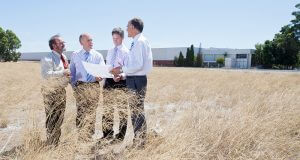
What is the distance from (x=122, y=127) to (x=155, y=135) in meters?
0.82

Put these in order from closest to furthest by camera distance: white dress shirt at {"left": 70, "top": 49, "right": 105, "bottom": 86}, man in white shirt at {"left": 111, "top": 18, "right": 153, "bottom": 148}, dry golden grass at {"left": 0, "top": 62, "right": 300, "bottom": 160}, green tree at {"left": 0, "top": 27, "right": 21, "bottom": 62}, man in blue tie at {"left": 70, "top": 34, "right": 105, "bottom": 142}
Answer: dry golden grass at {"left": 0, "top": 62, "right": 300, "bottom": 160} < man in blue tie at {"left": 70, "top": 34, "right": 105, "bottom": 142} < man in white shirt at {"left": 111, "top": 18, "right": 153, "bottom": 148} < white dress shirt at {"left": 70, "top": 49, "right": 105, "bottom": 86} < green tree at {"left": 0, "top": 27, "right": 21, "bottom": 62}

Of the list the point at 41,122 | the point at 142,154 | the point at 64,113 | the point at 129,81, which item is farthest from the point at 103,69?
the point at 142,154

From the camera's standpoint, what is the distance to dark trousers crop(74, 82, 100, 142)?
180 inches

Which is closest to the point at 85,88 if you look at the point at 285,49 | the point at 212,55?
the point at 285,49

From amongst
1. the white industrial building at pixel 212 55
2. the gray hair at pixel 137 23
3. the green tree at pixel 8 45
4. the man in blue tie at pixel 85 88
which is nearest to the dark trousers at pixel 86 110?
the man in blue tie at pixel 85 88

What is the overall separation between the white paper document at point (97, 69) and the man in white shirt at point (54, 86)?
13.3 inches

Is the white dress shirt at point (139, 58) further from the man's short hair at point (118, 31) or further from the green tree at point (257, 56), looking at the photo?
the green tree at point (257, 56)

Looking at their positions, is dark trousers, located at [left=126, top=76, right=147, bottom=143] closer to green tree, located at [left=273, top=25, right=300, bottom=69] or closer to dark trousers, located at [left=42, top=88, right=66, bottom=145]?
dark trousers, located at [left=42, top=88, right=66, bottom=145]

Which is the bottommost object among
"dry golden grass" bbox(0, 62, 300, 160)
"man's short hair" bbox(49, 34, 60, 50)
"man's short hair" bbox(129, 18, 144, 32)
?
"dry golden grass" bbox(0, 62, 300, 160)

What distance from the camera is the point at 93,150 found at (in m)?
4.79

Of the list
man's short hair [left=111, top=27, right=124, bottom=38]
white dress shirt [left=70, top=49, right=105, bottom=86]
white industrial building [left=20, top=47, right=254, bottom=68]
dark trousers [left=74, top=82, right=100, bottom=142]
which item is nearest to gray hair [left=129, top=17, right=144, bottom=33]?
man's short hair [left=111, top=27, right=124, bottom=38]

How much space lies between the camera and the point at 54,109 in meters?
5.34

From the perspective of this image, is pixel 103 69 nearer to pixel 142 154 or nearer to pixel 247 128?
pixel 142 154

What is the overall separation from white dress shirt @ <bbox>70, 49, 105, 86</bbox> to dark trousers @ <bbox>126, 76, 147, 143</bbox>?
0.72 m
